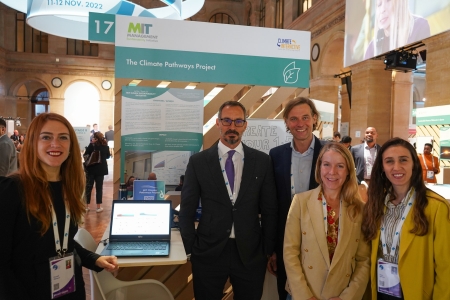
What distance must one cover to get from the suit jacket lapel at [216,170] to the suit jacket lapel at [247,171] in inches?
4.0

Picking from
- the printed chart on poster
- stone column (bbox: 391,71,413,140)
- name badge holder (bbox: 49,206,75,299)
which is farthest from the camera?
stone column (bbox: 391,71,413,140)

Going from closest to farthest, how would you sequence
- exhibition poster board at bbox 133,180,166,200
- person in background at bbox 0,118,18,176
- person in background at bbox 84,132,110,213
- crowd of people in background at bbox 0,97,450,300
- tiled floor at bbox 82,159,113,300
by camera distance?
crowd of people in background at bbox 0,97,450,300, exhibition poster board at bbox 133,180,166,200, person in background at bbox 0,118,18,176, tiled floor at bbox 82,159,113,300, person in background at bbox 84,132,110,213

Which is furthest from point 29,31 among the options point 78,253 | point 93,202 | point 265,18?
point 78,253

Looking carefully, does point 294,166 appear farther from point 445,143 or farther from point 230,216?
point 445,143

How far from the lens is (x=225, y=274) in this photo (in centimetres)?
234

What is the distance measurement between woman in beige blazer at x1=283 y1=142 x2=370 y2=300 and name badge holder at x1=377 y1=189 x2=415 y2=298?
100 mm

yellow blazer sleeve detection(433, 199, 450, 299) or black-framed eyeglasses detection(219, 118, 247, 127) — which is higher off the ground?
black-framed eyeglasses detection(219, 118, 247, 127)

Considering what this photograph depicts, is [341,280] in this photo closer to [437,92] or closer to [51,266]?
[51,266]

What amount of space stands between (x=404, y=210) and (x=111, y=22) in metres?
3.19

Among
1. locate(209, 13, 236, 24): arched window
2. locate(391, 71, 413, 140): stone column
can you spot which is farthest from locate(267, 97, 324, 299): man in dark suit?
locate(209, 13, 236, 24): arched window

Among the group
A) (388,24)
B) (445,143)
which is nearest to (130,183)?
(388,24)

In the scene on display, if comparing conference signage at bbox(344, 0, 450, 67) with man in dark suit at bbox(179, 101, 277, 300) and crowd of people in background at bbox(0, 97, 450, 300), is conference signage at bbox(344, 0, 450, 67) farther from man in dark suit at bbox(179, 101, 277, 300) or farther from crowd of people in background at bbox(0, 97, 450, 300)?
man in dark suit at bbox(179, 101, 277, 300)

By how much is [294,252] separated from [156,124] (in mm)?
2038

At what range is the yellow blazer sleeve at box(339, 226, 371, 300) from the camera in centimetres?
202
